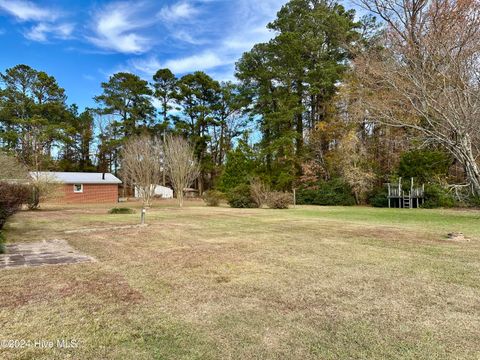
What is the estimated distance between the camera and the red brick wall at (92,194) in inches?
1199

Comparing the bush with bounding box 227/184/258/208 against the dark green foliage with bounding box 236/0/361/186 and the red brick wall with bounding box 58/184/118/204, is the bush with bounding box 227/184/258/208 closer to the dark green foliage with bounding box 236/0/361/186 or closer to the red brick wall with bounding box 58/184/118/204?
the dark green foliage with bounding box 236/0/361/186

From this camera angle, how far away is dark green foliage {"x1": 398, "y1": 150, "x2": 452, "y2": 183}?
21.1 meters

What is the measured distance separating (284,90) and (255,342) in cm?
2896

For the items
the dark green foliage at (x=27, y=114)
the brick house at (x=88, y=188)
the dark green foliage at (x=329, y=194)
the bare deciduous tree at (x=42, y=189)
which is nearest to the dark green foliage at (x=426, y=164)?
the dark green foliage at (x=329, y=194)

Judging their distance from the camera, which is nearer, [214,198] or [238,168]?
[214,198]

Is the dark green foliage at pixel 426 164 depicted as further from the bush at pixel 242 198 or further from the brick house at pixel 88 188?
the brick house at pixel 88 188

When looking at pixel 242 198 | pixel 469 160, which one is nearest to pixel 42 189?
pixel 242 198

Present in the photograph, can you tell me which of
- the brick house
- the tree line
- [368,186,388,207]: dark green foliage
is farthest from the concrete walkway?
the brick house

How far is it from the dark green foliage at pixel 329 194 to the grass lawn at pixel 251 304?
18151 mm

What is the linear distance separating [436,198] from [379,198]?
11.2 ft

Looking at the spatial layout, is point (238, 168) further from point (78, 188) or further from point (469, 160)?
point (469, 160)

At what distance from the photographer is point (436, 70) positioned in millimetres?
11844

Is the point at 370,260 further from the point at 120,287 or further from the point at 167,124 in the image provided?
the point at 167,124

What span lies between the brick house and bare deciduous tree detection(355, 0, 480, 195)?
86.9 ft
